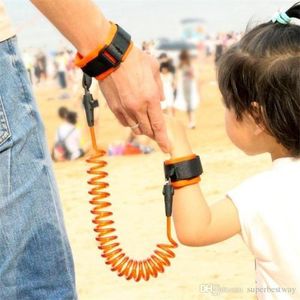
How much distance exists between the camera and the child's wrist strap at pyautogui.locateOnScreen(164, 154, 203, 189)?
1924 millimetres

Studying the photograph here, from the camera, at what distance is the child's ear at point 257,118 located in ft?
6.48

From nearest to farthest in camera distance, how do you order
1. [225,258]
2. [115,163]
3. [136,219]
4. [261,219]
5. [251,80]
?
[261,219], [251,80], [225,258], [136,219], [115,163]

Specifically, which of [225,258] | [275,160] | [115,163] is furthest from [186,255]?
[115,163]

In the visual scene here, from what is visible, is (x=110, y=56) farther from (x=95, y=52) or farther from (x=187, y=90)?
(x=187, y=90)

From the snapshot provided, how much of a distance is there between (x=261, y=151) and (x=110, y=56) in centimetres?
51

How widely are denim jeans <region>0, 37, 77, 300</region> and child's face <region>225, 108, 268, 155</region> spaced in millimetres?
536

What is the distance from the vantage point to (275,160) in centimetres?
200

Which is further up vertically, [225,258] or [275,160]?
[275,160]

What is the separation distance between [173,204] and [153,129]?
22 centimetres

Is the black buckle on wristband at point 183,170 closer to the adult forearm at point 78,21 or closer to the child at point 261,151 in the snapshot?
the child at point 261,151

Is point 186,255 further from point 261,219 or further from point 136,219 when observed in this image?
point 261,219

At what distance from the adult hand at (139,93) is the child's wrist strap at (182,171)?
57 mm

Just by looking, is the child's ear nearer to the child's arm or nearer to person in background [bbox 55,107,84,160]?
the child's arm

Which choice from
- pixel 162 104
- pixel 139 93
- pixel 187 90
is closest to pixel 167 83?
pixel 187 90
